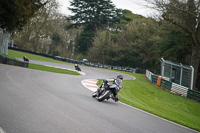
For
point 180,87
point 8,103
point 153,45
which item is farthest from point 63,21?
point 8,103

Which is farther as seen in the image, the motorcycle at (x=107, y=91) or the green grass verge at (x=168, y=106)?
the green grass verge at (x=168, y=106)

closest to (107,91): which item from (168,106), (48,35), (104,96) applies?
(104,96)

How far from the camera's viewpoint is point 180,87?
20.8m

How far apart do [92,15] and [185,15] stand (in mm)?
42598

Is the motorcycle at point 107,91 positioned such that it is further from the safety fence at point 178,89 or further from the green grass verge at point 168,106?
the safety fence at point 178,89

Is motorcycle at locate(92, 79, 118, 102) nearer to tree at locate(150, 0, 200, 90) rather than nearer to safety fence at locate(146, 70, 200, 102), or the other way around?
safety fence at locate(146, 70, 200, 102)

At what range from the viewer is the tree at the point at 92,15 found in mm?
64219

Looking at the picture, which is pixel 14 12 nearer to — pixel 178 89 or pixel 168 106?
pixel 168 106

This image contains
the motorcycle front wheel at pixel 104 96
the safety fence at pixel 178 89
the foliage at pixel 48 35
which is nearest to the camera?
the motorcycle front wheel at pixel 104 96

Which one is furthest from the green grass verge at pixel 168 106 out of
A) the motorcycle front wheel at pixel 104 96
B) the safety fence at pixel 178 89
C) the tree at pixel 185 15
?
the tree at pixel 185 15

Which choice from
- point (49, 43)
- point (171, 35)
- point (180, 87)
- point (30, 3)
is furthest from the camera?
point (49, 43)

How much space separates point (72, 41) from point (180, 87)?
168 feet

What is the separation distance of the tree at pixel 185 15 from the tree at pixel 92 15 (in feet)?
130

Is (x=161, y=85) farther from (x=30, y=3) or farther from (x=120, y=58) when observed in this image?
(x=120, y=58)
